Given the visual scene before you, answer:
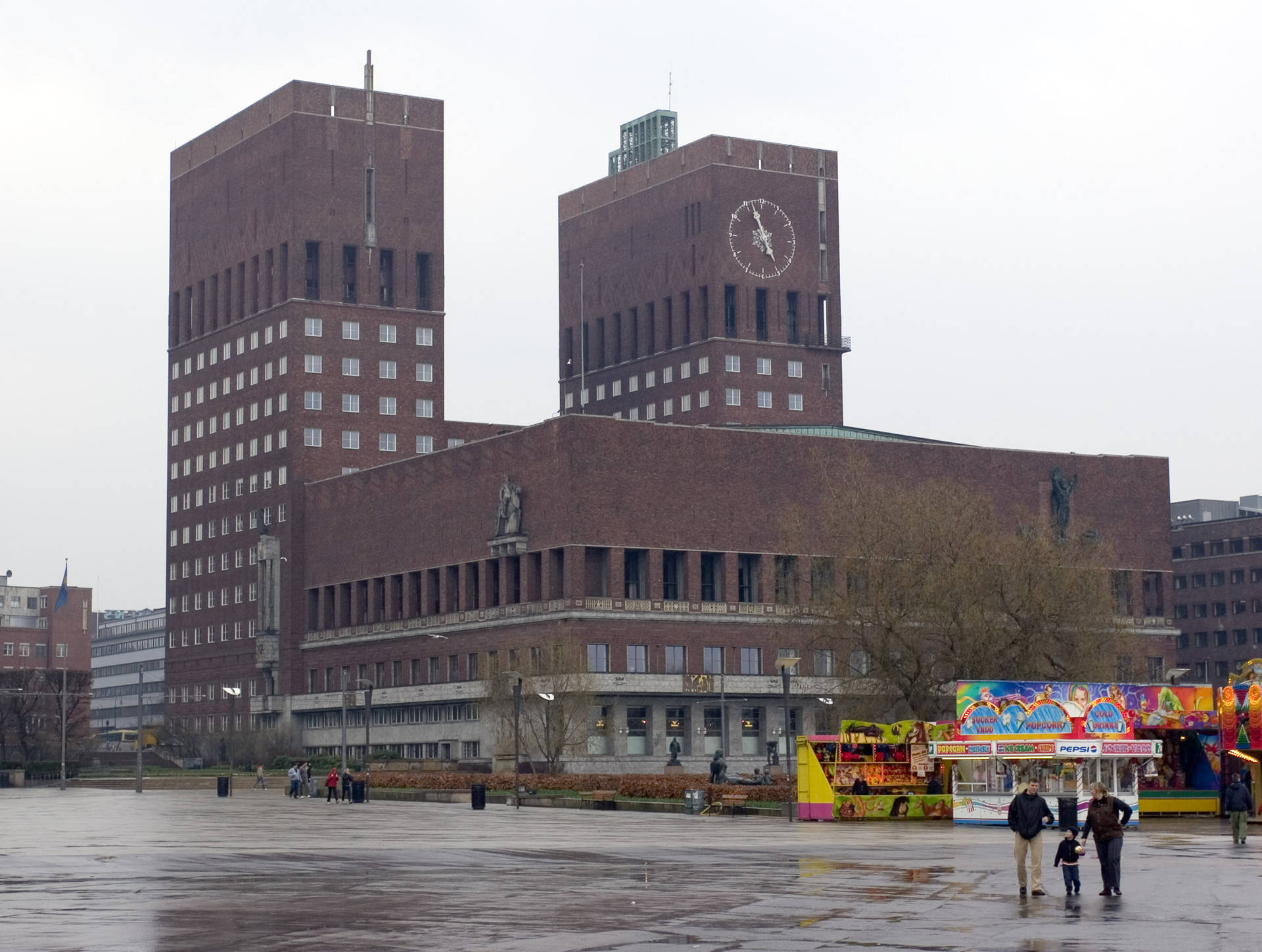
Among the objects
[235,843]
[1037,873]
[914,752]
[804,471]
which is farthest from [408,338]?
[1037,873]

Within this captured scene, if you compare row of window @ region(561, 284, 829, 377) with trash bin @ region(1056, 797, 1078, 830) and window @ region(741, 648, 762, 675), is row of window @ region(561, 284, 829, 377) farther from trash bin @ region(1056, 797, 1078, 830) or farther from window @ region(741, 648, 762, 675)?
trash bin @ region(1056, 797, 1078, 830)

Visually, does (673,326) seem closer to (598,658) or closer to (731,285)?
(731,285)

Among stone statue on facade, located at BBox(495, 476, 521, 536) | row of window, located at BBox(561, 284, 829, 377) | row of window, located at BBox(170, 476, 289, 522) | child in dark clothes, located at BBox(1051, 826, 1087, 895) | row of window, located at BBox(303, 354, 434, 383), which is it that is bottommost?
child in dark clothes, located at BBox(1051, 826, 1087, 895)

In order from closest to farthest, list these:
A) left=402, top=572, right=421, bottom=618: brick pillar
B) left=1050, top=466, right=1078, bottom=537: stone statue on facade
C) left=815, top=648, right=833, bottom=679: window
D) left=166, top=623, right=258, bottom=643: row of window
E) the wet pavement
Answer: the wet pavement → left=815, top=648, right=833, bottom=679: window → left=1050, top=466, right=1078, bottom=537: stone statue on facade → left=402, top=572, right=421, bottom=618: brick pillar → left=166, top=623, right=258, bottom=643: row of window

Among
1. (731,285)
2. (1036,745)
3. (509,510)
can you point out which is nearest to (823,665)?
(509,510)

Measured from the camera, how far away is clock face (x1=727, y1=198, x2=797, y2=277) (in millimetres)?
177375

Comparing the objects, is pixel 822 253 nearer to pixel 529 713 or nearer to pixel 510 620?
pixel 510 620

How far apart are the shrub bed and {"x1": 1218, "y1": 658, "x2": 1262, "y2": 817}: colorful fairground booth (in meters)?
14.1

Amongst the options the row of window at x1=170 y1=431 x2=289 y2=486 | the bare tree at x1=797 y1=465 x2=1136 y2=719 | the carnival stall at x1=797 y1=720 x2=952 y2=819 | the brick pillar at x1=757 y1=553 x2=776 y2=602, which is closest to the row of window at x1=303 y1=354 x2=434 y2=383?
the row of window at x1=170 y1=431 x2=289 y2=486

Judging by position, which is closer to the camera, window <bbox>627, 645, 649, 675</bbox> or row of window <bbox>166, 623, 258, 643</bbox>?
window <bbox>627, 645, 649, 675</bbox>

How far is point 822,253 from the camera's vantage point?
18150 centimetres

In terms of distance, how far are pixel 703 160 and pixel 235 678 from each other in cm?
6036

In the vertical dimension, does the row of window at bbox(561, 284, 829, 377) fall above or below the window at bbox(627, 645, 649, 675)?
above

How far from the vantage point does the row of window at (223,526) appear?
163m
